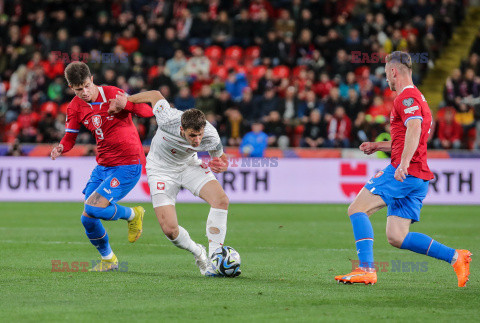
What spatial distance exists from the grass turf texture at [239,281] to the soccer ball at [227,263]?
0.13 m

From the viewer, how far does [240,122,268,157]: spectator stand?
19.4 m

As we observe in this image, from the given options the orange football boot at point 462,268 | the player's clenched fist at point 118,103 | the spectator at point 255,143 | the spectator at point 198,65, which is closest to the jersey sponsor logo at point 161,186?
the player's clenched fist at point 118,103

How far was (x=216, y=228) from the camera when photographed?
871 centimetres

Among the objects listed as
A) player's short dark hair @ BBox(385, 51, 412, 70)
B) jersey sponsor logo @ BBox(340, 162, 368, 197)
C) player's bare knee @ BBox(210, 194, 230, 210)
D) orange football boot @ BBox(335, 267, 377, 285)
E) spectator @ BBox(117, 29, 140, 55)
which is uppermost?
player's short dark hair @ BBox(385, 51, 412, 70)

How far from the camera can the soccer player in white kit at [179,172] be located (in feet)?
28.2

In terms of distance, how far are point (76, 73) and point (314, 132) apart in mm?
12107

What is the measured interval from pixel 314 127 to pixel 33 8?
437 inches

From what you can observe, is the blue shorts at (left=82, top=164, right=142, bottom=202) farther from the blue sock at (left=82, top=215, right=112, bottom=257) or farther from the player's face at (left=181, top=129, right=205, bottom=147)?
the player's face at (left=181, top=129, right=205, bottom=147)

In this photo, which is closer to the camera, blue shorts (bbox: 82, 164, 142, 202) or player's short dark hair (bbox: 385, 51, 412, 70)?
player's short dark hair (bbox: 385, 51, 412, 70)

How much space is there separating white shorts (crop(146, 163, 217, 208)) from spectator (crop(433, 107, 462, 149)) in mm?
12192

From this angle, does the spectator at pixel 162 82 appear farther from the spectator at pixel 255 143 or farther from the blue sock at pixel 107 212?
the blue sock at pixel 107 212

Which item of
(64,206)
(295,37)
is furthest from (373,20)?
(64,206)

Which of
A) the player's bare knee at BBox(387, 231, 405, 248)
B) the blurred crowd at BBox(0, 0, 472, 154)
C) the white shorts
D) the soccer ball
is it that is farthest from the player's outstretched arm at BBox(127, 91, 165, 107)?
the blurred crowd at BBox(0, 0, 472, 154)

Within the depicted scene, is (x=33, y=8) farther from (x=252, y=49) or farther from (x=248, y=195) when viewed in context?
(x=248, y=195)
